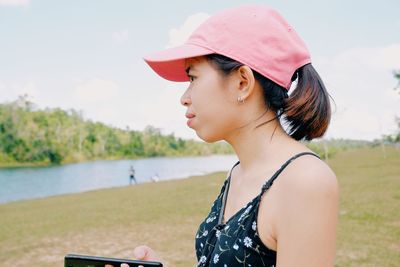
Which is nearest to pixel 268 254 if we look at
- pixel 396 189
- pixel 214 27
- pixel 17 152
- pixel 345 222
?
pixel 214 27

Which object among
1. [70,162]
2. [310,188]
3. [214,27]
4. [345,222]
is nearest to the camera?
[310,188]

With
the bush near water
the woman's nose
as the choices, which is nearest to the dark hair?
the woman's nose

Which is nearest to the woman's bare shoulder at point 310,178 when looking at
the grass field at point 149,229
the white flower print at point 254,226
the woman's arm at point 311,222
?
the woman's arm at point 311,222

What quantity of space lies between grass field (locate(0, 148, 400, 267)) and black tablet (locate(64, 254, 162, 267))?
5.80m

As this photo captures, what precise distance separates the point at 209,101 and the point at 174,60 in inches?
6.7

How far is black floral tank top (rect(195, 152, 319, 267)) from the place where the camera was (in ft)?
3.67

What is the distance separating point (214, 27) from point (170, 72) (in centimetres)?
26

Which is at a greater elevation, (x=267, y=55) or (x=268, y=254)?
(x=267, y=55)

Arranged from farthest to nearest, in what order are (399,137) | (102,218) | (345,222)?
(399,137) < (102,218) < (345,222)

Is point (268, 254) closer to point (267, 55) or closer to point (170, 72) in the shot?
point (267, 55)

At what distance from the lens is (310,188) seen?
39.7 inches

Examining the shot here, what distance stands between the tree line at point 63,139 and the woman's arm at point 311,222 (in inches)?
2112

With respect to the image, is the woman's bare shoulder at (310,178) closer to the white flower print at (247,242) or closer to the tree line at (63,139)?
the white flower print at (247,242)

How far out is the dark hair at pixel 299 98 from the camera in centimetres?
122
